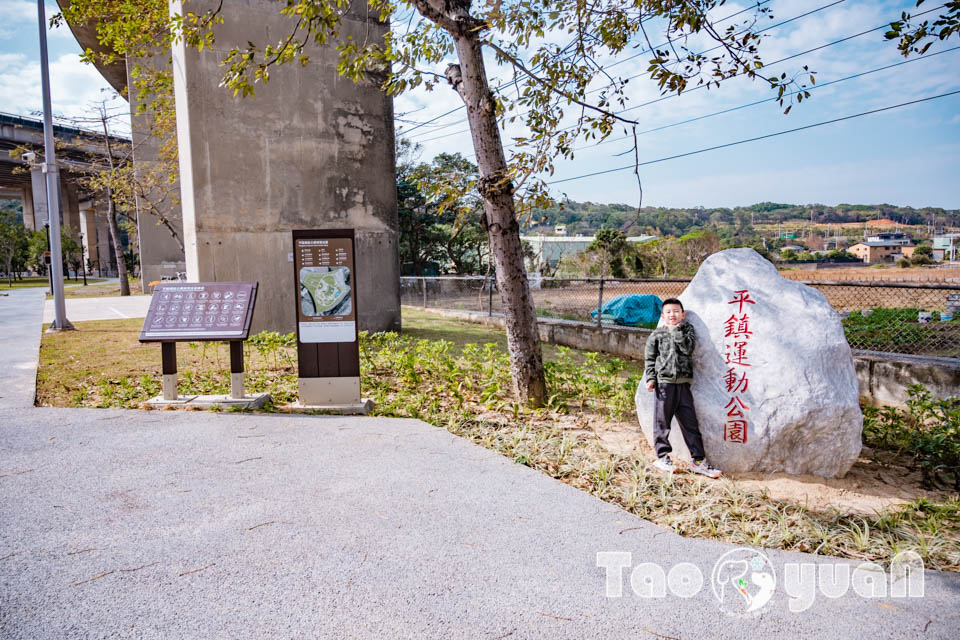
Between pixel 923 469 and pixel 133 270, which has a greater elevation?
pixel 133 270

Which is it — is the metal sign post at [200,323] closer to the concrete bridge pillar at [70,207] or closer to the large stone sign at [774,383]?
the large stone sign at [774,383]

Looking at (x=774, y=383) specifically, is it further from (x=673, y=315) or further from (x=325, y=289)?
(x=325, y=289)

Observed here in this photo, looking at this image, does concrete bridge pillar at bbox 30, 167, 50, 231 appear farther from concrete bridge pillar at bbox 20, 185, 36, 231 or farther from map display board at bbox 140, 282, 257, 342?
map display board at bbox 140, 282, 257, 342

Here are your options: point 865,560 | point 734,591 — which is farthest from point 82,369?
point 865,560

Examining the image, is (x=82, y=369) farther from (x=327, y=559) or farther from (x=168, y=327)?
(x=327, y=559)

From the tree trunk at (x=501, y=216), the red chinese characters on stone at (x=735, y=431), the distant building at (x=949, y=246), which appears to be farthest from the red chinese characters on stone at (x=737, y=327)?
the distant building at (x=949, y=246)

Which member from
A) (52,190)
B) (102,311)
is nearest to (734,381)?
(52,190)

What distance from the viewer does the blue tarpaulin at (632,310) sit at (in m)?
13.1

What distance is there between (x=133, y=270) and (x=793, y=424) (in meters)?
62.5

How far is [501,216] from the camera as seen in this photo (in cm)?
641

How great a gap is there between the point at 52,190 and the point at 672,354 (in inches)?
597

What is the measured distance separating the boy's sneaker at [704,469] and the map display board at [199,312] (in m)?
4.62

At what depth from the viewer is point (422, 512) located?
3.90 metres

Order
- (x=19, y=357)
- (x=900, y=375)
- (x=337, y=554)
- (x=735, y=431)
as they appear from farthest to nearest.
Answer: (x=19, y=357) → (x=900, y=375) → (x=735, y=431) → (x=337, y=554)
